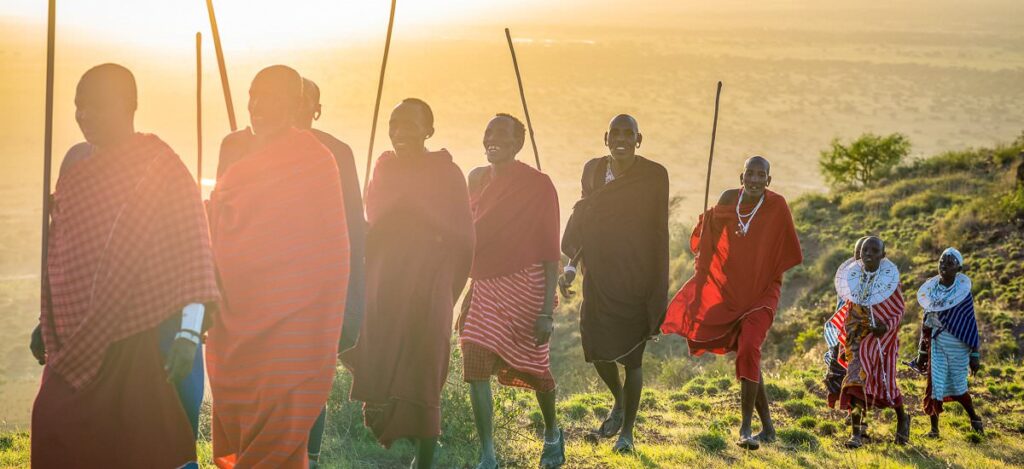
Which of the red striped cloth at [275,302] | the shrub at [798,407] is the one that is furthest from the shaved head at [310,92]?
the shrub at [798,407]

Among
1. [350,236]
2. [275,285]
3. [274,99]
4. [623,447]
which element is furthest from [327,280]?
[623,447]

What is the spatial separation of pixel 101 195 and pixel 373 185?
2.00 m

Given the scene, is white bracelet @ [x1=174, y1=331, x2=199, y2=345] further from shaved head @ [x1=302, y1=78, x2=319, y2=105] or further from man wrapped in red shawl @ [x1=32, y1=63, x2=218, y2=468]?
shaved head @ [x1=302, y1=78, x2=319, y2=105]

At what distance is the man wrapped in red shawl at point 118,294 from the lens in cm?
490

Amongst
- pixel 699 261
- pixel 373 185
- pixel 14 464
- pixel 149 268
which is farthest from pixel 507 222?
pixel 14 464

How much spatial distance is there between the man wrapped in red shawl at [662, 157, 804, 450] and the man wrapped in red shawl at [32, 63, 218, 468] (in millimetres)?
4560

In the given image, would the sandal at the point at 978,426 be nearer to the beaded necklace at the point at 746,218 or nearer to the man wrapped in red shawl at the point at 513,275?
the beaded necklace at the point at 746,218

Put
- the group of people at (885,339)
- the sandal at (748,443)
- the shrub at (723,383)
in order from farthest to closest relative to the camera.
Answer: the shrub at (723,383)
the group of people at (885,339)
the sandal at (748,443)

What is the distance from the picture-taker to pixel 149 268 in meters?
5.00

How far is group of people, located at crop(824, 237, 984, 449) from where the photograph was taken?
9055 mm

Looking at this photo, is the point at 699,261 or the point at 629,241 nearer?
the point at 629,241

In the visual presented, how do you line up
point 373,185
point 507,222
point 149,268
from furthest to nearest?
point 507,222 → point 373,185 → point 149,268

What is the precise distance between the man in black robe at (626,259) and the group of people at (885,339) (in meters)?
2.03

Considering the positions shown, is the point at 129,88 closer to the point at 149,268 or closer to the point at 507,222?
the point at 149,268
